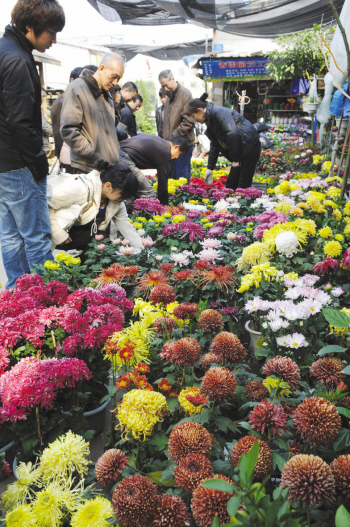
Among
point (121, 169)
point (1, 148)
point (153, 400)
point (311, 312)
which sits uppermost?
point (1, 148)

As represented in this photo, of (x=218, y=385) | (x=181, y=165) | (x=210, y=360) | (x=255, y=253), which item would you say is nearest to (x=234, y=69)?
(x=181, y=165)

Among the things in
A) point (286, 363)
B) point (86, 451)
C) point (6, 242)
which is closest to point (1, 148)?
point (6, 242)

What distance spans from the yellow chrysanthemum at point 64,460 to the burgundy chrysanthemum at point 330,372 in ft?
2.18

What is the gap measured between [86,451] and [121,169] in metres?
2.22

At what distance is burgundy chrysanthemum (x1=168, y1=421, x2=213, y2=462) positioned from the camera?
873 mm

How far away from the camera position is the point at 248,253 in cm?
203

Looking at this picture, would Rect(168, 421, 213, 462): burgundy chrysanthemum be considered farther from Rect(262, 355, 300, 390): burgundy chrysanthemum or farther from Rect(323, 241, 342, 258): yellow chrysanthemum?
Rect(323, 241, 342, 258): yellow chrysanthemum

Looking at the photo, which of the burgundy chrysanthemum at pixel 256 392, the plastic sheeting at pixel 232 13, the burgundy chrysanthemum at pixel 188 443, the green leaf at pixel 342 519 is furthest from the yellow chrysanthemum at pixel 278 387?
the plastic sheeting at pixel 232 13

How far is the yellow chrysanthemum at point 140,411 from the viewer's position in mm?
1049

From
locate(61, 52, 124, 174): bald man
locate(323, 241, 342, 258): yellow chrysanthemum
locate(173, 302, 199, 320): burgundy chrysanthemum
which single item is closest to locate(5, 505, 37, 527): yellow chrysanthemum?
locate(173, 302, 199, 320): burgundy chrysanthemum

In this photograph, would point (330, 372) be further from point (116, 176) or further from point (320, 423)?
point (116, 176)

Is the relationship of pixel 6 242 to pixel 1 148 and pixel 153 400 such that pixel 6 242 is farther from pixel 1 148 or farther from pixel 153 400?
pixel 153 400

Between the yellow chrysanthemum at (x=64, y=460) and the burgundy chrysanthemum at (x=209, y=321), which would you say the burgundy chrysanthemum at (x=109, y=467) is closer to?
the yellow chrysanthemum at (x=64, y=460)

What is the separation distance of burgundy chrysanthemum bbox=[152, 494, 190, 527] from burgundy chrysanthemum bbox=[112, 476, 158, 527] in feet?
0.06
